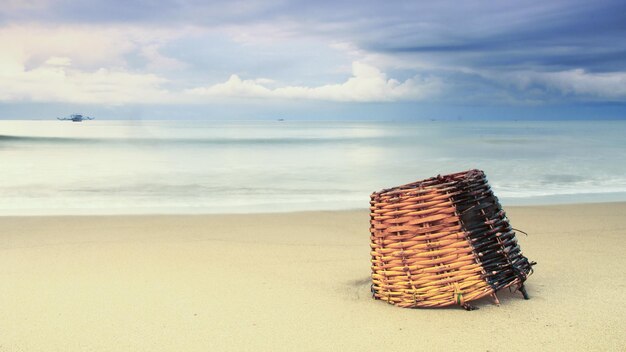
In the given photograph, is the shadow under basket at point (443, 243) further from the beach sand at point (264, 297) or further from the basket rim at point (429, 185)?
the beach sand at point (264, 297)

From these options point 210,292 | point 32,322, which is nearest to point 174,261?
point 210,292

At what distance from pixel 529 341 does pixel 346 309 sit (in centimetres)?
99

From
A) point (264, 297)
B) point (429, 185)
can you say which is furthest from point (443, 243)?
point (264, 297)

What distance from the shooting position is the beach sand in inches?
116

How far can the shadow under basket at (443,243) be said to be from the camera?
10.2ft

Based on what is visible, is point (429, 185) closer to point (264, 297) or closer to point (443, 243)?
point (443, 243)

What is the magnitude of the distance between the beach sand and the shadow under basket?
→ 0.47ft

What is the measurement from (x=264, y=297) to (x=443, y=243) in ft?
3.87

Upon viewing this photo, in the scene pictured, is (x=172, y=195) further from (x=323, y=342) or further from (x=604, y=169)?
(x=604, y=169)

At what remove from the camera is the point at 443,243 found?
3.09 m

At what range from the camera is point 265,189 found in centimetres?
1153

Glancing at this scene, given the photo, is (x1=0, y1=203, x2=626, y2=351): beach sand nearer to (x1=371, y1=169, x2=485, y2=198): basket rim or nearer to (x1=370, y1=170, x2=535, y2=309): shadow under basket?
(x1=370, y1=170, x2=535, y2=309): shadow under basket

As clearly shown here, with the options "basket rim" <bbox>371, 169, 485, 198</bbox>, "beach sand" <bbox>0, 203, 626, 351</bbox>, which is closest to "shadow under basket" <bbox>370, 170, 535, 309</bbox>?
"basket rim" <bbox>371, 169, 485, 198</bbox>

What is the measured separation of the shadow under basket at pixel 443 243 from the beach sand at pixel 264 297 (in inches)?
5.6
